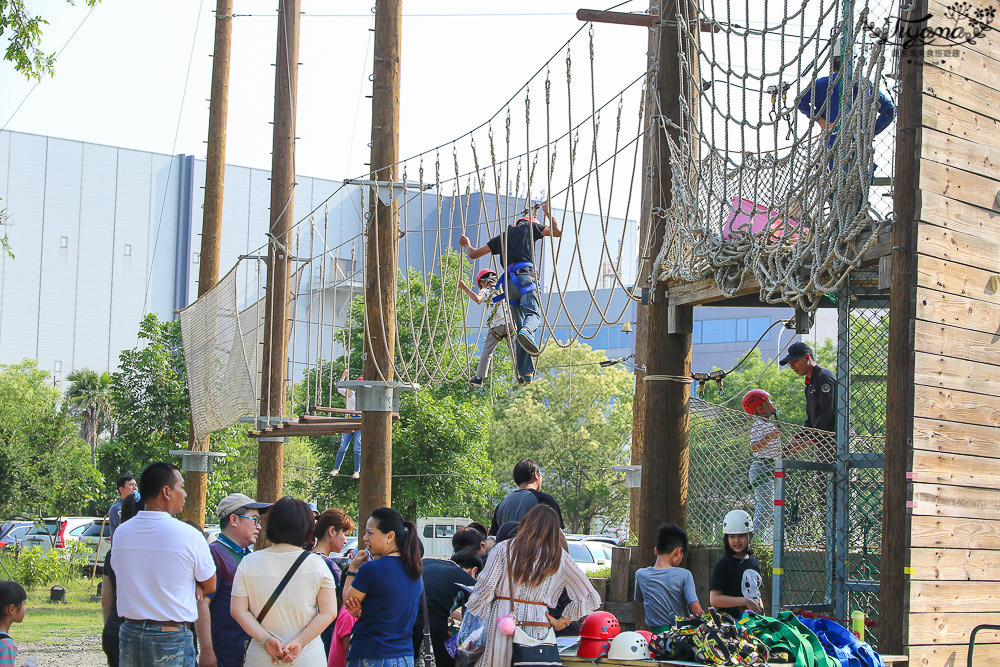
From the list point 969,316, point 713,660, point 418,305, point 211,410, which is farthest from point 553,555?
point 418,305

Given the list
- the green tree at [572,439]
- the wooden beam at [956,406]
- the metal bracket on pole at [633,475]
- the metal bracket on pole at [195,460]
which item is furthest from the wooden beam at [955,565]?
the green tree at [572,439]

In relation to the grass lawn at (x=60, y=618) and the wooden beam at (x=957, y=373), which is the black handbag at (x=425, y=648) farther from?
the grass lawn at (x=60, y=618)

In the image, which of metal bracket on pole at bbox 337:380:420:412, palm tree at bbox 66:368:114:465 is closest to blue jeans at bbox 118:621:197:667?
metal bracket on pole at bbox 337:380:420:412

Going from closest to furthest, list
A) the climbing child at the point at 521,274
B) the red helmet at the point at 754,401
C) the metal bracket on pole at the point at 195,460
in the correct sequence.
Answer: the red helmet at the point at 754,401
the climbing child at the point at 521,274
the metal bracket on pole at the point at 195,460

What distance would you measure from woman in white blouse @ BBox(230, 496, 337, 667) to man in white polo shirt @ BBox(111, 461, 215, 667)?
11.3 inches

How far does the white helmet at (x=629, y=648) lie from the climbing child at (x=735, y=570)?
111cm

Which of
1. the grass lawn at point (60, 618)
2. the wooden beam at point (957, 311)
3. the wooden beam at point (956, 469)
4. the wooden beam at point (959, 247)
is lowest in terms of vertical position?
the grass lawn at point (60, 618)

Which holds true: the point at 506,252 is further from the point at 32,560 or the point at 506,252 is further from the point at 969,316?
the point at 32,560

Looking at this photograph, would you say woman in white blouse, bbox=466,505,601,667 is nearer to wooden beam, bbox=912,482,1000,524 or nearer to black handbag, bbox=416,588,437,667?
black handbag, bbox=416,588,437,667

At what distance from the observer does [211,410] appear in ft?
49.9

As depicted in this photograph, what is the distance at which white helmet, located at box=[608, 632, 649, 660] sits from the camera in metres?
5.20

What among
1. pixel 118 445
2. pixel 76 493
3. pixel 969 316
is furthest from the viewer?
pixel 76 493

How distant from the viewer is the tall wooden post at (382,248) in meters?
9.36

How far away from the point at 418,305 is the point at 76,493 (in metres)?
8.92
